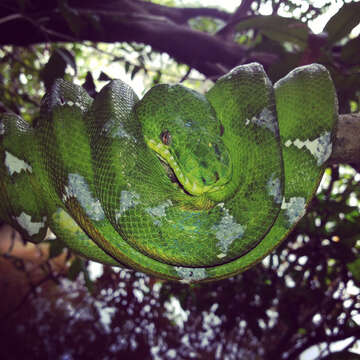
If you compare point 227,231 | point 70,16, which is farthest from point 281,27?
point 70,16

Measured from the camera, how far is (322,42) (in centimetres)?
175

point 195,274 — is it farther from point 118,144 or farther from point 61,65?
point 61,65

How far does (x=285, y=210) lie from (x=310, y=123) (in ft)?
1.21

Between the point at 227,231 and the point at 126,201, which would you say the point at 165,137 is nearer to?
the point at 126,201

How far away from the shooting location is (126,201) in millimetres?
1024

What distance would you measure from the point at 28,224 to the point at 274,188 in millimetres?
1058

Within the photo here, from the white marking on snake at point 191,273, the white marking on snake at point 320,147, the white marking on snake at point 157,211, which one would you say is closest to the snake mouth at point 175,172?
the white marking on snake at point 157,211

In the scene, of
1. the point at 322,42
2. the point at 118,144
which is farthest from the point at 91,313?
the point at 322,42

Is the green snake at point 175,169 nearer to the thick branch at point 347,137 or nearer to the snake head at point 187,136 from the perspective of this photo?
the snake head at point 187,136

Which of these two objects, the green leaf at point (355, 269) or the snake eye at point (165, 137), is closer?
the snake eye at point (165, 137)

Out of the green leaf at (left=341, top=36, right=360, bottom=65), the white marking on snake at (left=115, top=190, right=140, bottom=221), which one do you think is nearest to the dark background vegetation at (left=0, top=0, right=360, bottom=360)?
the green leaf at (left=341, top=36, right=360, bottom=65)

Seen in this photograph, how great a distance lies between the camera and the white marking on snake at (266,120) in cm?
112

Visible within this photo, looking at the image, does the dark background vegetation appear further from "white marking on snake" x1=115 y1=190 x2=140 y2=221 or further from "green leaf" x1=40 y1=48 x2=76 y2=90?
"white marking on snake" x1=115 y1=190 x2=140 y2=221

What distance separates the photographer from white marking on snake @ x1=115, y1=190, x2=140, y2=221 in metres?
1.02
